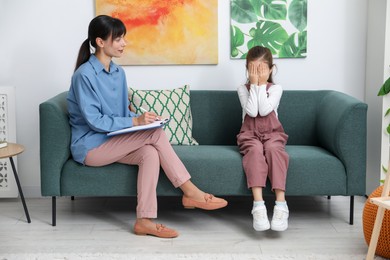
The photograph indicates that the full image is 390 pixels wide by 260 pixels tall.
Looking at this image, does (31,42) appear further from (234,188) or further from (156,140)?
(234,188)

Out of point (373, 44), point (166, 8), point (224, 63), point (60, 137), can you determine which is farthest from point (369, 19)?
point (60, 137)

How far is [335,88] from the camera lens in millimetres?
4090

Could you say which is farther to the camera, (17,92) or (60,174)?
(17,92)

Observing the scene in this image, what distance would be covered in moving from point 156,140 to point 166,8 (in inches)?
40.9

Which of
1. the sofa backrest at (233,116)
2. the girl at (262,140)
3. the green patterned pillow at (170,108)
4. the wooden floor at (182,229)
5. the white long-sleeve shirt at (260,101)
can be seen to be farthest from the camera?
the sofa backrest at (233,116)

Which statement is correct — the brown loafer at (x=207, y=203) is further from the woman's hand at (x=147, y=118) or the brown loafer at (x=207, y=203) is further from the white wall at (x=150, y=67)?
the white wall at (x=150, y=67)

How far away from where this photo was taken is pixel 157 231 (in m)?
3.24

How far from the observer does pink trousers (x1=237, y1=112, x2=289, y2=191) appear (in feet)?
10.7

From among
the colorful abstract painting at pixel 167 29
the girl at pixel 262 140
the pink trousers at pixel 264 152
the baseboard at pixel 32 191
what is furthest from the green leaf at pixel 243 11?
the baseboard at pixel 32 191

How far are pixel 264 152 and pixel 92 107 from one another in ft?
3.09

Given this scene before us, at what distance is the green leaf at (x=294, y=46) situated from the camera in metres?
4.02

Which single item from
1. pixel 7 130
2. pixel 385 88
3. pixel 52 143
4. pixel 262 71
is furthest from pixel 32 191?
pixel 385 88

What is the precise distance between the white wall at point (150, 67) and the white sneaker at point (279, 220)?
3.64 ft

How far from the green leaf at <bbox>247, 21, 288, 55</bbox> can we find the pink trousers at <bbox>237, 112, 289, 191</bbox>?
0.64 m
